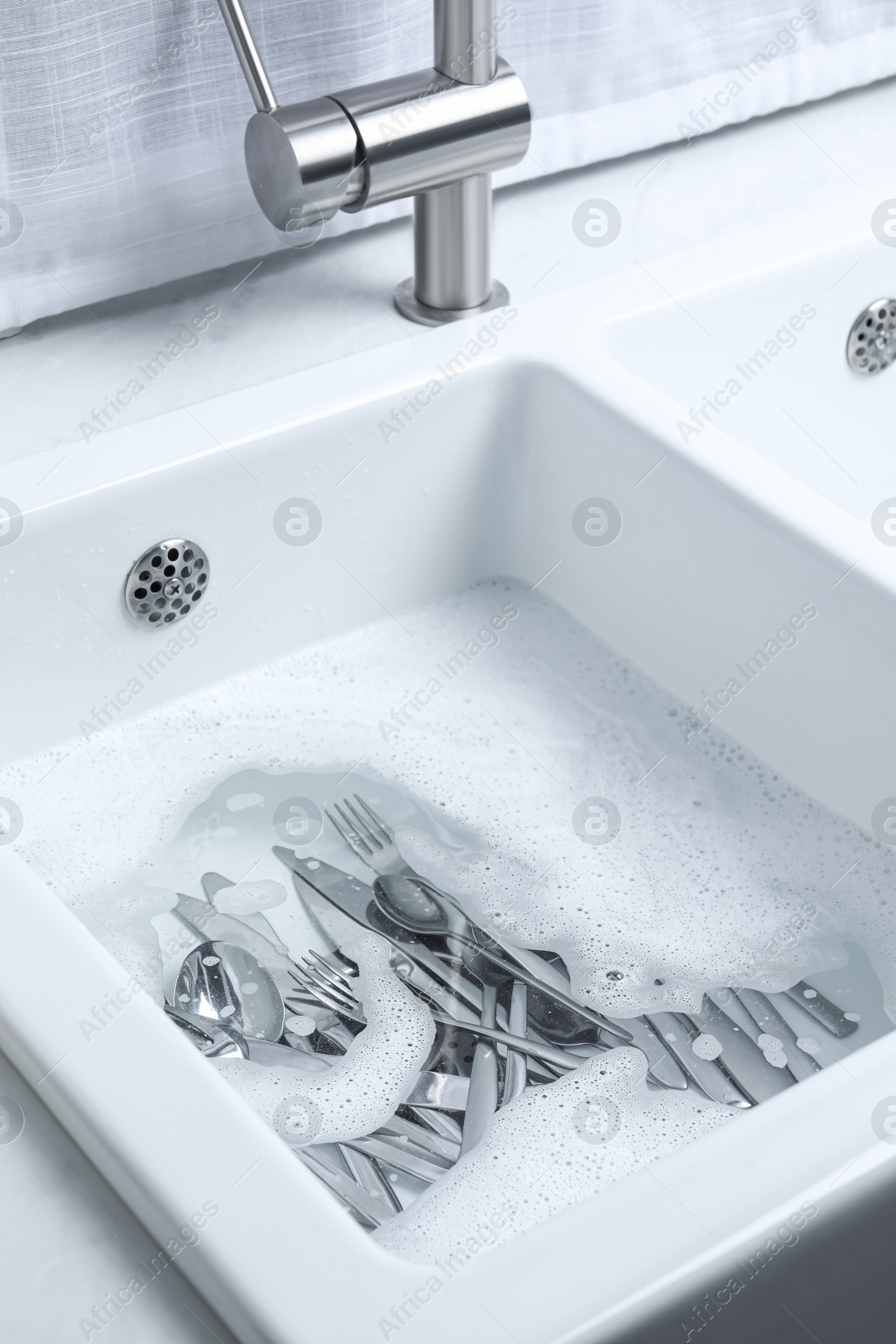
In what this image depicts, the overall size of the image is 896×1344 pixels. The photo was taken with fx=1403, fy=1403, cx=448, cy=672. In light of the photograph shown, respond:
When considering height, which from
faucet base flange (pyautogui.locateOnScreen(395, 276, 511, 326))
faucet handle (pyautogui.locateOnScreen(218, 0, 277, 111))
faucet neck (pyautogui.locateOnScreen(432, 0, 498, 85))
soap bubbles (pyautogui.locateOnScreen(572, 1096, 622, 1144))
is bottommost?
soap bubbles (pyautogui.locateOnScreen(572, 1096, 622, 1144))

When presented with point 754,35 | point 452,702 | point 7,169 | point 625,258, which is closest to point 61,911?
point 452,702

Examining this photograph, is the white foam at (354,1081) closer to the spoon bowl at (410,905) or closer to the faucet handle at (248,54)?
the spoon bowl at (410,905)

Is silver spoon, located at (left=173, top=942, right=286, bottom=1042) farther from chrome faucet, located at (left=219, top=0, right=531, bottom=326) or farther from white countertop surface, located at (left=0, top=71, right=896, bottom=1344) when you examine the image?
chrome faucet, located at (left=219, top=0, right=531, bottom=326)

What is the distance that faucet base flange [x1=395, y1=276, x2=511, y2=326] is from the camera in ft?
2.64

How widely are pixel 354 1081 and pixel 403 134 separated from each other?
451 millimetres

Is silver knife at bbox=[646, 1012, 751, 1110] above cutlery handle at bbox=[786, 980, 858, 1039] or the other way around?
above

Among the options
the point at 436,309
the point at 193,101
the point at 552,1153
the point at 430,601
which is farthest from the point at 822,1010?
the point at 193,101

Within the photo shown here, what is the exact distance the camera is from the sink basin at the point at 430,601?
372 millimetres

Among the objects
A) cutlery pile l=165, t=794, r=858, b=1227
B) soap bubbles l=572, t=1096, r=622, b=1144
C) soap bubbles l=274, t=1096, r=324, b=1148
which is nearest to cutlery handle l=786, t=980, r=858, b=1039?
cutlery pile l=165, t=794, r=858, b=1227

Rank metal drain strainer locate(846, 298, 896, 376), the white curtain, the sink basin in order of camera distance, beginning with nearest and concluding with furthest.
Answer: the sink basin → the white curtain → metal drain strainer locate(846, 298, 896, 376)

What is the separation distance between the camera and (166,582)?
69 centimetres

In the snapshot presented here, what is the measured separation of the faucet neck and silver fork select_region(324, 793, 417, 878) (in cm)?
37

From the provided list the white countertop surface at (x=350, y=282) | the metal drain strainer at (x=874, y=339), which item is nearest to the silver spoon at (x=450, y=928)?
the white countertop surface at (x=350, y=282)

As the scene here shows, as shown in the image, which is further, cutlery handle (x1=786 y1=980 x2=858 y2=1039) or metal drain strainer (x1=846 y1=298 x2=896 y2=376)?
metal drain strainer (x1=846 y1=298 x2=896 y2=376)
